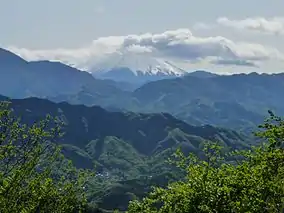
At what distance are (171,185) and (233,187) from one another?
6819 mm

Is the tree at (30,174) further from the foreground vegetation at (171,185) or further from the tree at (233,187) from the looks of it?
the tree at (233,187)

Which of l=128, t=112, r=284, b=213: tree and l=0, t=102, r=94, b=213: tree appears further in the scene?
l=0, t=102, r=94, b=213: tree

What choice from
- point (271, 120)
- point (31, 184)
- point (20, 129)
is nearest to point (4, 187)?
point (31, 184)

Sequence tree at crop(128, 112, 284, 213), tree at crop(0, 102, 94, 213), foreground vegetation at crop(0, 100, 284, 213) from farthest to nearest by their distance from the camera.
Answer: tree at crop(0, 102, 94, 213)
foreground vegetation at crop(0, 100, 284, 213)
tree at crop(128, 112, 284, 213)

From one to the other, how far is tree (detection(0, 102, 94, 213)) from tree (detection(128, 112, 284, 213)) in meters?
A: 4.50

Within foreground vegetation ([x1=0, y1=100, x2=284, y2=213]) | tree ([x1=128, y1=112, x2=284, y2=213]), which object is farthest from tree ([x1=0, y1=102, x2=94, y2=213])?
tree ([x1=128, y1=112, x2=284, y2=213])

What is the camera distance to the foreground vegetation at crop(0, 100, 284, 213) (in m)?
23.8

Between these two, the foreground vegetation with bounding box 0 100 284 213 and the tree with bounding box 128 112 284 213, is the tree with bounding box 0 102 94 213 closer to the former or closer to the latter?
the foreground vegetation with bounding box 0 100 284 213

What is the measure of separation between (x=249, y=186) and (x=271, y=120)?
754cm

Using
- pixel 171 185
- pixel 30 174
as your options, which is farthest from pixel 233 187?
pixel 30 174

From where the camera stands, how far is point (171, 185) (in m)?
30.7

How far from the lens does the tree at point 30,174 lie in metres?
25.8

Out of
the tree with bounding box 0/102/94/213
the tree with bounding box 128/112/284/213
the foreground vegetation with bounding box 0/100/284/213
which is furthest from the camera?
the tree with bounding box 0/102/94/213

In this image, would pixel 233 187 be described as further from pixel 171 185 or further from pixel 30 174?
pixel 30 174
